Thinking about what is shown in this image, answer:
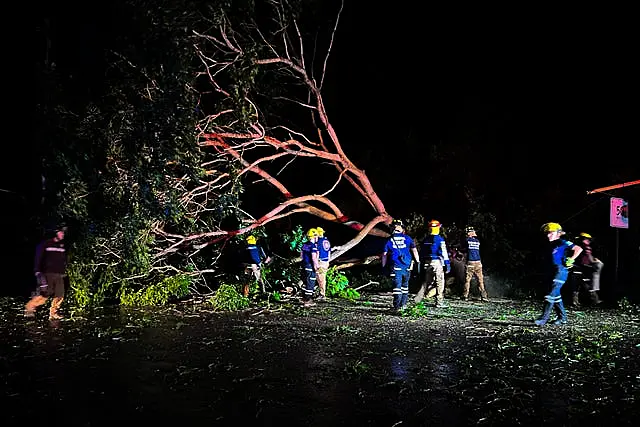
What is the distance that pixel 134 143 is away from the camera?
12.2 meters

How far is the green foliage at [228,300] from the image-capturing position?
13258mm

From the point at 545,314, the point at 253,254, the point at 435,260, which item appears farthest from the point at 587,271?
the point at 253,254

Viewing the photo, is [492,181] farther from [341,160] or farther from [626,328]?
[626,328]

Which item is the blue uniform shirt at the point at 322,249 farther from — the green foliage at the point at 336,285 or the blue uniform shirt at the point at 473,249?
the blue uniform shirt at the point at 473,249

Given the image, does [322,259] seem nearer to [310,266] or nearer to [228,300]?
[310,266]

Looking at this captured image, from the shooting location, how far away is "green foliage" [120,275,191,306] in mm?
14000

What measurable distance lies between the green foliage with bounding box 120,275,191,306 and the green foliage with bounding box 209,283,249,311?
1066mm

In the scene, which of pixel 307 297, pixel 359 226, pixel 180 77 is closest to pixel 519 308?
pixel 307 297

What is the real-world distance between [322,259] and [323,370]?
7138mm

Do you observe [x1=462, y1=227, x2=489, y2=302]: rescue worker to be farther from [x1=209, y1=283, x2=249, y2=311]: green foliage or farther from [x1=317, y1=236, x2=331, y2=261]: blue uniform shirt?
[x1=209, y1=283, x2=249, y2=311]: green foliage

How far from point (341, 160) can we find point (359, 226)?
2.17 meters

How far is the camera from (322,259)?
14133mm

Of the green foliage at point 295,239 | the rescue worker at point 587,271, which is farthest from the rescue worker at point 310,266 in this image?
the rescue worker at point 587,271

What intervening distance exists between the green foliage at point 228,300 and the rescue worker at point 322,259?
181 centimetres
